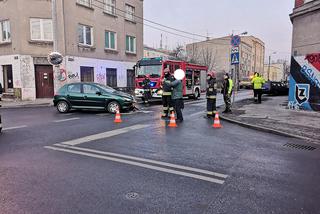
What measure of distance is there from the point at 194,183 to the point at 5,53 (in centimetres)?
2152

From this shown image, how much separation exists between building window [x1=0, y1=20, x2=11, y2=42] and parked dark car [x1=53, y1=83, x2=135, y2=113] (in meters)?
11.4

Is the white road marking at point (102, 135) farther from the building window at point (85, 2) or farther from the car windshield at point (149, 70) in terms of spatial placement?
the building window at point (85, 2)

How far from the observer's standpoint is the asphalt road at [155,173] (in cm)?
349

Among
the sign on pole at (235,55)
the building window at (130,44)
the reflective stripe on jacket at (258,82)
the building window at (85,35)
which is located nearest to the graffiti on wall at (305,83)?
the sign on pole at (235,55)

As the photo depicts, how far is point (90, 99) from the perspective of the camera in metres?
12.8

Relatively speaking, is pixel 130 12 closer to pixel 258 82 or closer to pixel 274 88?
pixel 274 88

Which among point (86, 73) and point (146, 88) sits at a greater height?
point (86, 73)

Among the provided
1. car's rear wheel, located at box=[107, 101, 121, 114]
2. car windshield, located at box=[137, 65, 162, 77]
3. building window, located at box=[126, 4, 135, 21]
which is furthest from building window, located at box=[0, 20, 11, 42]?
car's rear wheel, located at box=[107, 101, 121, 114]

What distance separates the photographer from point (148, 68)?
17.1 m

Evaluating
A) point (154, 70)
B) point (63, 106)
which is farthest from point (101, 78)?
point (63, 106)

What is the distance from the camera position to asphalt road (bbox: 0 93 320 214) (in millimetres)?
3492

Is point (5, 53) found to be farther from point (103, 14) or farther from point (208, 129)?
point (208, 129)

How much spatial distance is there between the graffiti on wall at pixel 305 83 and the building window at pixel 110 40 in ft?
55.3

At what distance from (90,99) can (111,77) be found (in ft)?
43.0
